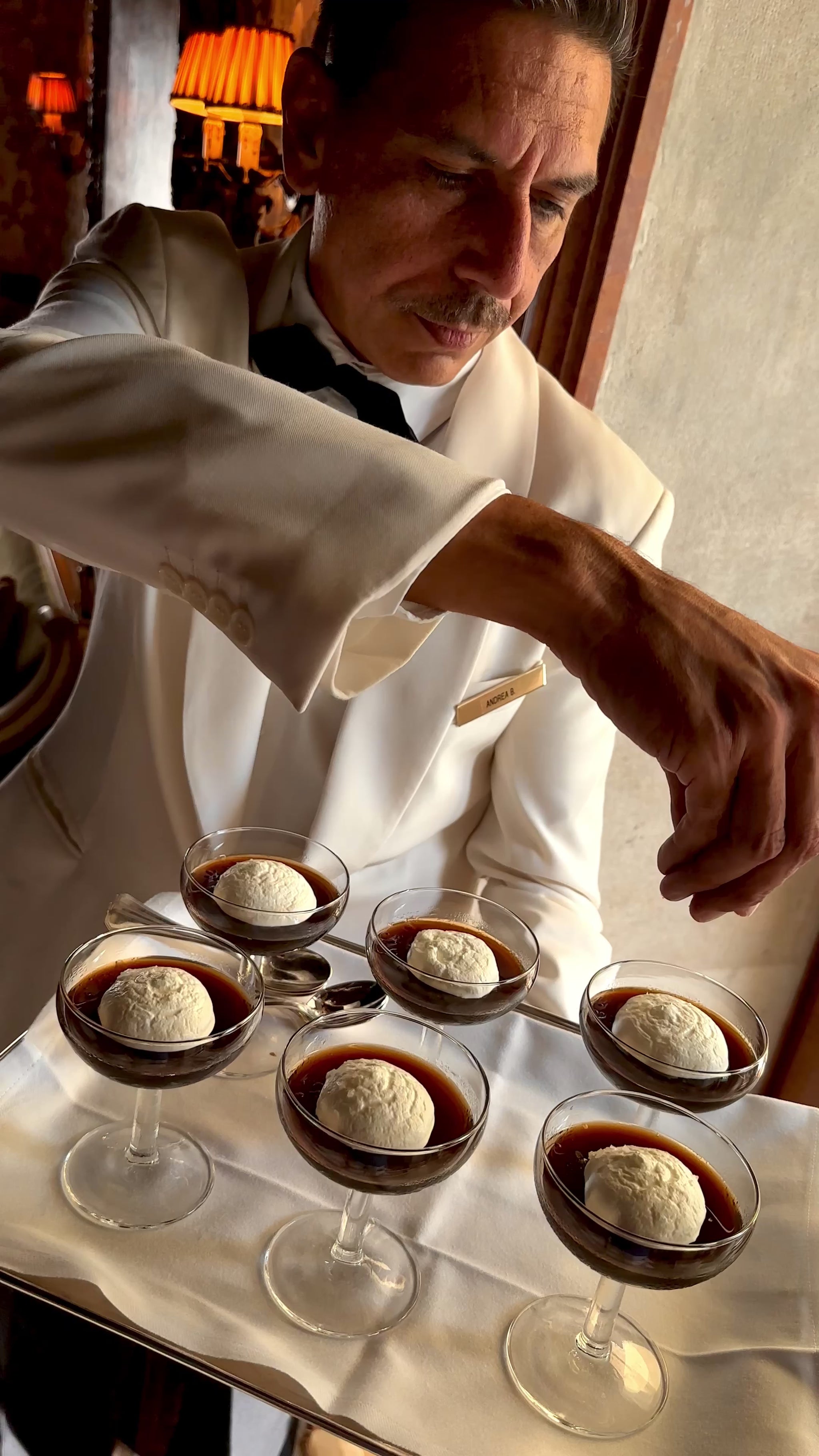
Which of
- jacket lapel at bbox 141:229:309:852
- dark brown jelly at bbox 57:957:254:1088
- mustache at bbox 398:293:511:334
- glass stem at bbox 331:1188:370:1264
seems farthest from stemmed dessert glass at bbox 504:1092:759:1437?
mustache at bbox 398:293:511:334

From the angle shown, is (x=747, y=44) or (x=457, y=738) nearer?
(x=457, y=738)

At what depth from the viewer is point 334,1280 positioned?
67 centimetres

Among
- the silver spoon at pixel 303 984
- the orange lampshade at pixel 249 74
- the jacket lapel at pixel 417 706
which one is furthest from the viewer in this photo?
the orange lampshade at pixel 249 74

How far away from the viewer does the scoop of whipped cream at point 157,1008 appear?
0.70 metres

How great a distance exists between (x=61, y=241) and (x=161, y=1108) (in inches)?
152

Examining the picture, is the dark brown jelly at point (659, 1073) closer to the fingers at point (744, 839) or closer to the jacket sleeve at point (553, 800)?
the fingers at point (744, 839)

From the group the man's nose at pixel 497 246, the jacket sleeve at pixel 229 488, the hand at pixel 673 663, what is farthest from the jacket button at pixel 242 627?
the man's nose at pixel 497 246

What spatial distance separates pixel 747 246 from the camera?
5.91 ft

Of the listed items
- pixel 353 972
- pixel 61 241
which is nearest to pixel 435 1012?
pixel 353 972

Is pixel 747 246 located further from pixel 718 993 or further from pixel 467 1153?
pixel 467 1153

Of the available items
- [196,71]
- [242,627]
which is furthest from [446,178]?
[196,71]

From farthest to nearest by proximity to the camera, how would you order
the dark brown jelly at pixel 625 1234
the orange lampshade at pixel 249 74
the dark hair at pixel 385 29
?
the orange lampshade at pixel 249 74, the dark hair at pixel 385 29, the dark brown jelly at pixel 625 1234

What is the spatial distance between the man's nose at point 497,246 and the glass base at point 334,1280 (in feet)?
2.82

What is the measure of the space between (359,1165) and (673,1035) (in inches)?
11.8
